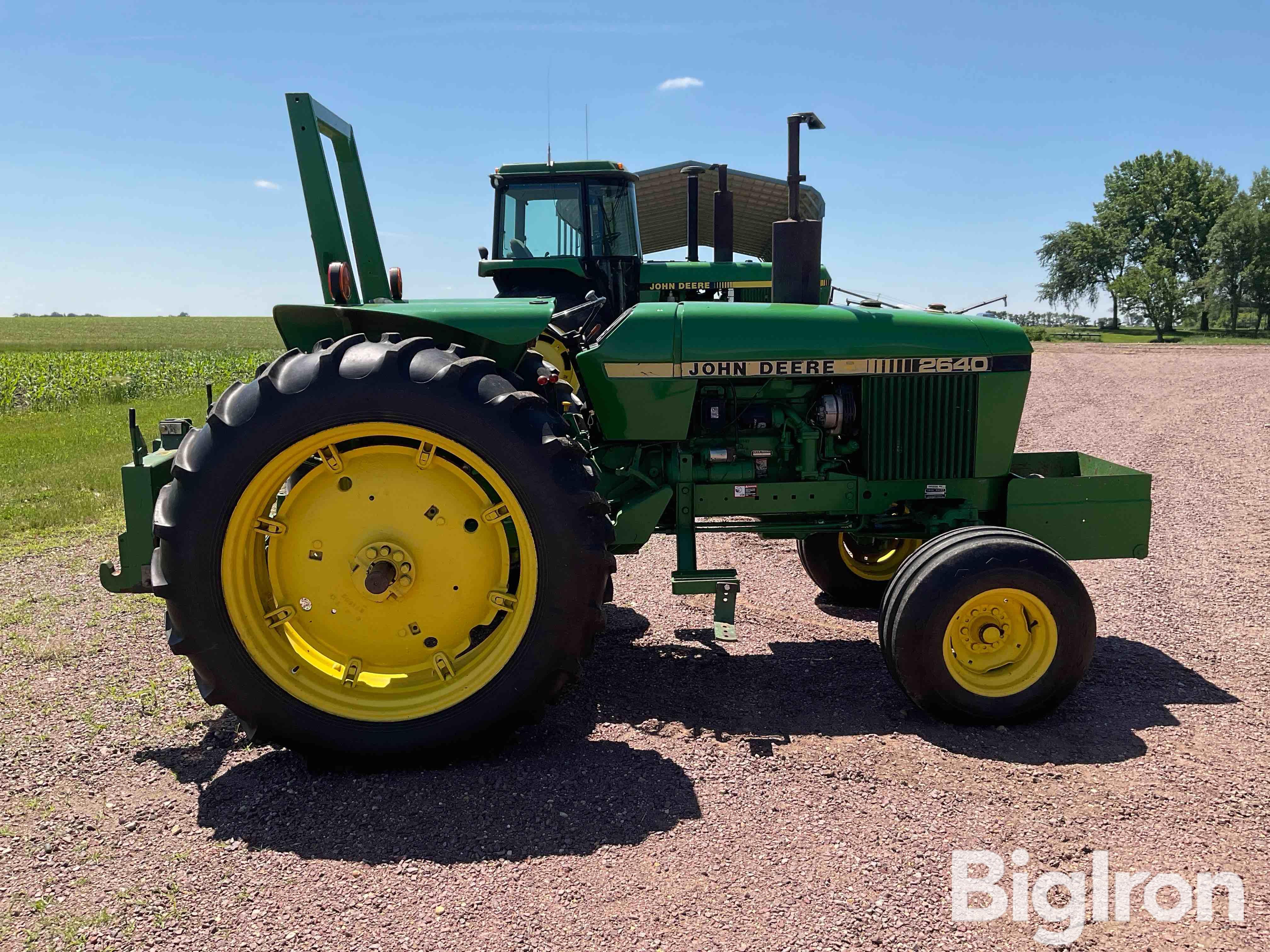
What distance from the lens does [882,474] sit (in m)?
4.32

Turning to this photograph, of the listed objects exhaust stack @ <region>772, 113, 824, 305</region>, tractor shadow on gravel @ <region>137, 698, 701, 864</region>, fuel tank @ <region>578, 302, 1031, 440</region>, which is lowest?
tractor shadow on gravel @ <region>137, 698, 701, 864</region>

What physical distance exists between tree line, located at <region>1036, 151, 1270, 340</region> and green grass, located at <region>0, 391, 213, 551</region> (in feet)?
147

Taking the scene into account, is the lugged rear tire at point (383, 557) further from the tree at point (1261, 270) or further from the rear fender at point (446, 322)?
A: the tree at point (1261, 270)

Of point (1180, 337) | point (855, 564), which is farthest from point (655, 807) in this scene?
point (1180, 337)

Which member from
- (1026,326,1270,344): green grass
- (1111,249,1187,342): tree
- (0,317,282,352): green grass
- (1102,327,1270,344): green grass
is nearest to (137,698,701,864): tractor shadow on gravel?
(1026,326,1270,344): green grass

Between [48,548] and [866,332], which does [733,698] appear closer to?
[866,332]

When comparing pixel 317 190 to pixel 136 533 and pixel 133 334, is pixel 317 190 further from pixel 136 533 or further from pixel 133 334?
pixel 133 334

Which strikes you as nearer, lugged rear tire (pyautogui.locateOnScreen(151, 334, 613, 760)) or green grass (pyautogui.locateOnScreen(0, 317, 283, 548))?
lugged rear tire (pyautogui.locateOnScreen(151, 334, 613, 760))

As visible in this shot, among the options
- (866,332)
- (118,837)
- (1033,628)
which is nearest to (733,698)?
(1033,628)

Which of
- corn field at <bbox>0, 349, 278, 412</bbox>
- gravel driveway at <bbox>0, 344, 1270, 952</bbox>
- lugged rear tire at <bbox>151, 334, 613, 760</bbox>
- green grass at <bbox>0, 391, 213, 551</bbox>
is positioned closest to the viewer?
gravel driveway at <bbox>0, 344, 1270, 952</bbox>

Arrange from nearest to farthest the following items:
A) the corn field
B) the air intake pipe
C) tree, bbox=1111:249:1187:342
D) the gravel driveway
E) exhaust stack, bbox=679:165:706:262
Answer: the gravel driveway < exhaust stack, bbox=679:165:706:262 < the air intake pipe < the corn field < tree, bbox=1111:249:1187:342

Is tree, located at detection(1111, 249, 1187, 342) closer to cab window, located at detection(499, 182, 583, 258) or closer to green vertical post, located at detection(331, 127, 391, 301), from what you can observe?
cab window, located at detection(499, 182, 583, 258)

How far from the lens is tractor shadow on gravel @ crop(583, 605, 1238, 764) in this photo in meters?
3.52

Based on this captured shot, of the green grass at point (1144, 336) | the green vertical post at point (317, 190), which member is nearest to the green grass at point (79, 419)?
the green vertical post at point (317, 190)
